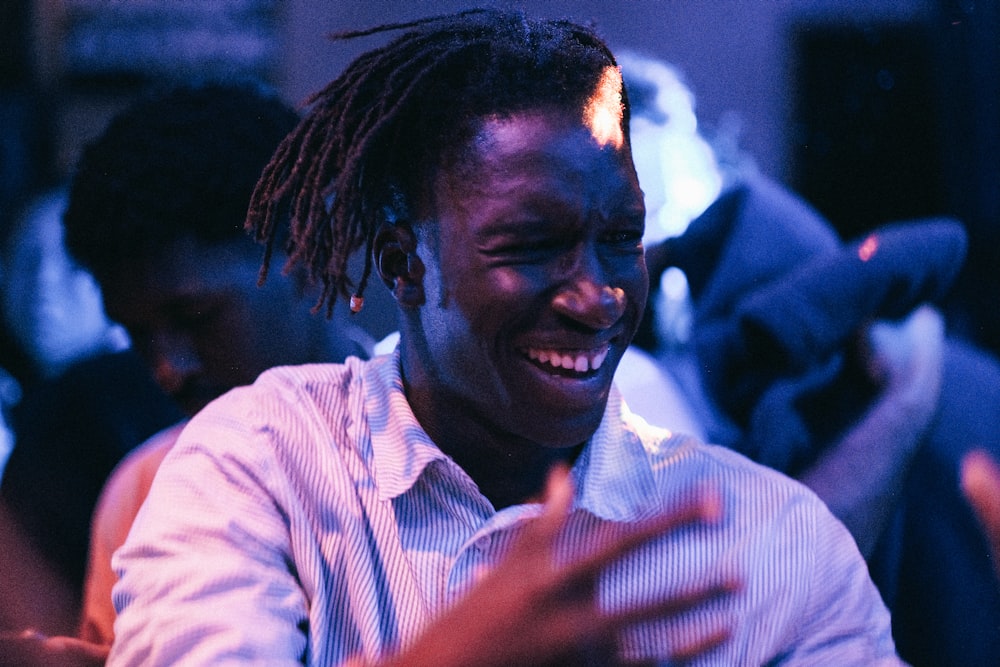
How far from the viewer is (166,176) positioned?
5.33 feet

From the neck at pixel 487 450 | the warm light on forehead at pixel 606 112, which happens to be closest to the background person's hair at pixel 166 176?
A: the neck at pixel 487 450

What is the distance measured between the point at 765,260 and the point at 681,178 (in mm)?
256

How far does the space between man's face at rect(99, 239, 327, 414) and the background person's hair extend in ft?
0.11

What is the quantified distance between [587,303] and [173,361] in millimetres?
768

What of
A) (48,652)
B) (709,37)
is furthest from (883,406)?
(48,652)

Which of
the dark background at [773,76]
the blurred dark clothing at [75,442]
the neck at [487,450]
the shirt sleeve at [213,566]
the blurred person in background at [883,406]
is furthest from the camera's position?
the dark background at [773,76]

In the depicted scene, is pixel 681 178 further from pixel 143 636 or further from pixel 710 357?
pixel 143 636

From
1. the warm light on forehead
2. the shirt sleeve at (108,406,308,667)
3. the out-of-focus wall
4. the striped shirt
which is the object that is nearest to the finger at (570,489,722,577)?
the striped shirt

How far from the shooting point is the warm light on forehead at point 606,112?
1196 mm

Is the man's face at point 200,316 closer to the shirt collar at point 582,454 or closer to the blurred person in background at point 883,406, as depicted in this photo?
the shirt collar at point 582,454

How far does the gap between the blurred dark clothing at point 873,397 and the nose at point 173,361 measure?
36.1 inches

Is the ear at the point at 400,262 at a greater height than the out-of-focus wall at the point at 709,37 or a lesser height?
lesser

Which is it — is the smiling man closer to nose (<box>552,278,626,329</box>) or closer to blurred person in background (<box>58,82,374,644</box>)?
nose (<box>552,278,626,329</box>)

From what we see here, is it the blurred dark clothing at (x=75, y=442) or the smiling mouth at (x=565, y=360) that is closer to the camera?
the smiling mouth at (x=565, y=360)
